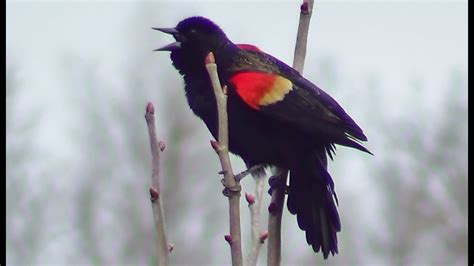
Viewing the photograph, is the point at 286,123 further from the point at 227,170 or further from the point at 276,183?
the point at 227,170

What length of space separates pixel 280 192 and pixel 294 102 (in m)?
0.45

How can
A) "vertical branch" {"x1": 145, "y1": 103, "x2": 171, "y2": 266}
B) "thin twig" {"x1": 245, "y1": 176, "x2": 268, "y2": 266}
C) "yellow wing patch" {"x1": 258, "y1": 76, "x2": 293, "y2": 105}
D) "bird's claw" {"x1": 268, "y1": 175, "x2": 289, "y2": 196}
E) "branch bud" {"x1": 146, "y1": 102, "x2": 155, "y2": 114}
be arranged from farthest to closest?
"yellow wing patch" {"x1": 258, "y1": 76, "x2": 293, "y2": 105}, "bird's claw" {"x1": 268, "y1": 175, "x2": 289, "y2": 196}, "thin twig" {"x1": 245, "y1": 176, "x2": 268, "y2": 266}, "branch bud" {"x1": 146, "y1": 102, "x2": 155, "y2": 114}, "vertical branch" {"x1": 145, "y1": 103, "x2": 171, "y2": 266}

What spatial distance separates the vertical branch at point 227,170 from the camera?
289 cm

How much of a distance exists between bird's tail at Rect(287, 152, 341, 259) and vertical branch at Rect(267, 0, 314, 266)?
0.49 feet

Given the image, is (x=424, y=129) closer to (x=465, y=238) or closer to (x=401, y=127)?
(x=401, y=127)

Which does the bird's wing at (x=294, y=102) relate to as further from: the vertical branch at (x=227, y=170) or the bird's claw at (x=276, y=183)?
the vertical branch at (x=227, y=170)

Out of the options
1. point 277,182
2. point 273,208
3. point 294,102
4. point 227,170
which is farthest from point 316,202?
point 227,170

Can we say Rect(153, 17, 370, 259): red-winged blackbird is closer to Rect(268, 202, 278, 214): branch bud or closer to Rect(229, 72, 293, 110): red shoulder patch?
Rect(229, 72, 293, 110): red shoulder patch

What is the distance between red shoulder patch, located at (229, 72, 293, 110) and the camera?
153 inches

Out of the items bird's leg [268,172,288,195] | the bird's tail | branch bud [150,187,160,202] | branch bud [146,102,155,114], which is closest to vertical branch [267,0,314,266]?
bird's leg [268,172,288,195]

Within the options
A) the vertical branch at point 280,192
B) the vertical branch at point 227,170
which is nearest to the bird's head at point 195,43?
the vertical branch at point 280,192

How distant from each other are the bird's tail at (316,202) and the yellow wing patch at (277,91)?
24 centimetres

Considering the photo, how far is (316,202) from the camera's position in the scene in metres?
3.93

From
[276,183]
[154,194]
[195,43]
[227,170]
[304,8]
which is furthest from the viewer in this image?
[195,43]
